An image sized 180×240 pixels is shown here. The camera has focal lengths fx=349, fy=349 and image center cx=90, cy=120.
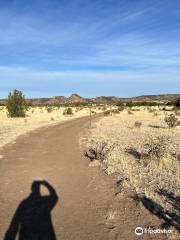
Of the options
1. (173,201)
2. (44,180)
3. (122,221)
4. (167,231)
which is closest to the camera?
(167,231)

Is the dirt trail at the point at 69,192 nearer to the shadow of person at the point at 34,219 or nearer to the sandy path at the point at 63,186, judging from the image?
the sandy path at the point at 63,186

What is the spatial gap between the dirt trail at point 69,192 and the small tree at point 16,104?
1248 inches

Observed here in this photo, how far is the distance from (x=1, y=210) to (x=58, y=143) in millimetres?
12018

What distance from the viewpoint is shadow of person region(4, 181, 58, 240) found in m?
6.62

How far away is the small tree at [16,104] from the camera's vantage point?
47781 millimetres

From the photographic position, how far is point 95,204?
8.48 meters

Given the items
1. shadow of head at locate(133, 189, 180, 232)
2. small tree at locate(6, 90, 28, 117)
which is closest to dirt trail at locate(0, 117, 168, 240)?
shadow of head at locate(133, 189, 180, 232)

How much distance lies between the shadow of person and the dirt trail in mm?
134

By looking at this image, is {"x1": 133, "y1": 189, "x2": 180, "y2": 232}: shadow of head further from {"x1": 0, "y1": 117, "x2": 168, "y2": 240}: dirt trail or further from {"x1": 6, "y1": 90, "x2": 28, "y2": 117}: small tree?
{"x1": 6, "y1": 90, "x2": 28, "y2": 117}: small tree

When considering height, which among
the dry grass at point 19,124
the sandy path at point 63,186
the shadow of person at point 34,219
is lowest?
the dry grass at point 19,124

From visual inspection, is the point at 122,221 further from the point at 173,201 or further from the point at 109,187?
the point at 109,187

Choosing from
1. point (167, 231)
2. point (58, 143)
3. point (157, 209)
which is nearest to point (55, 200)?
point (157, 209)

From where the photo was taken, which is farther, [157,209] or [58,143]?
[58,143]

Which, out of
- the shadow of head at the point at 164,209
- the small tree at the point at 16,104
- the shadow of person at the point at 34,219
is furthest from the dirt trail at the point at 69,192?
the small tree at the point at 16,104
